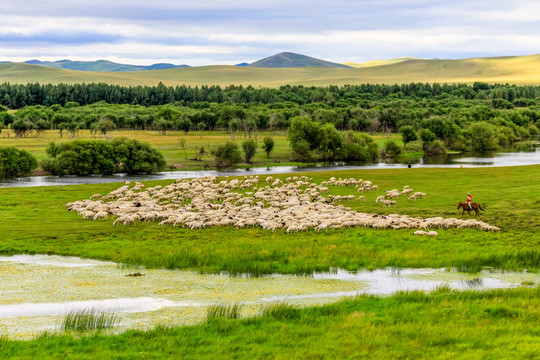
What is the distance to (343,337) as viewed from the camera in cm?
1680

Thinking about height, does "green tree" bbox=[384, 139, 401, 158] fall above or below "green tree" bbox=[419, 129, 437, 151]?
below

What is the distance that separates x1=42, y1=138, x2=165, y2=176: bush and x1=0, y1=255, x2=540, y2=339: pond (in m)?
64.0

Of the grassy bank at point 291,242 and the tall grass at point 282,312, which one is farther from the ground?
the tall grass at point 282,312

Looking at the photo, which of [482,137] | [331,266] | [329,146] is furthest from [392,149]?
[331,266]

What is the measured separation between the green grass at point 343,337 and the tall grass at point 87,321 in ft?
3.69

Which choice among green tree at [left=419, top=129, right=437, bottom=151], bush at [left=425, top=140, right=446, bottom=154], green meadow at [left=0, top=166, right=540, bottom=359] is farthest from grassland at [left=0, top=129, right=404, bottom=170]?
green meadow at [left=0, top=166, right=540, bottom=359]

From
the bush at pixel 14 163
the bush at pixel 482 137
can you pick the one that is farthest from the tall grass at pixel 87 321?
the bush at pixel 482 137

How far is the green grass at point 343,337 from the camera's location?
15.4 meters

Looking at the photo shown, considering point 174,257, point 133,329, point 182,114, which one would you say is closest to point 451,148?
point 182,114

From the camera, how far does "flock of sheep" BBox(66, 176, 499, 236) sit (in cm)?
3641

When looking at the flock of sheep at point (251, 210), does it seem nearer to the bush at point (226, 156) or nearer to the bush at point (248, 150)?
the bush at point (226, 156)

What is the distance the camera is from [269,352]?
617 inches

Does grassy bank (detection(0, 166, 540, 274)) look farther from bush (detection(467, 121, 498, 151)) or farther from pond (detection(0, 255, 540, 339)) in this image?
bush (detection(467, 121, 498, 151))

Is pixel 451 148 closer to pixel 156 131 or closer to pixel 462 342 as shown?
pixel 156 131
